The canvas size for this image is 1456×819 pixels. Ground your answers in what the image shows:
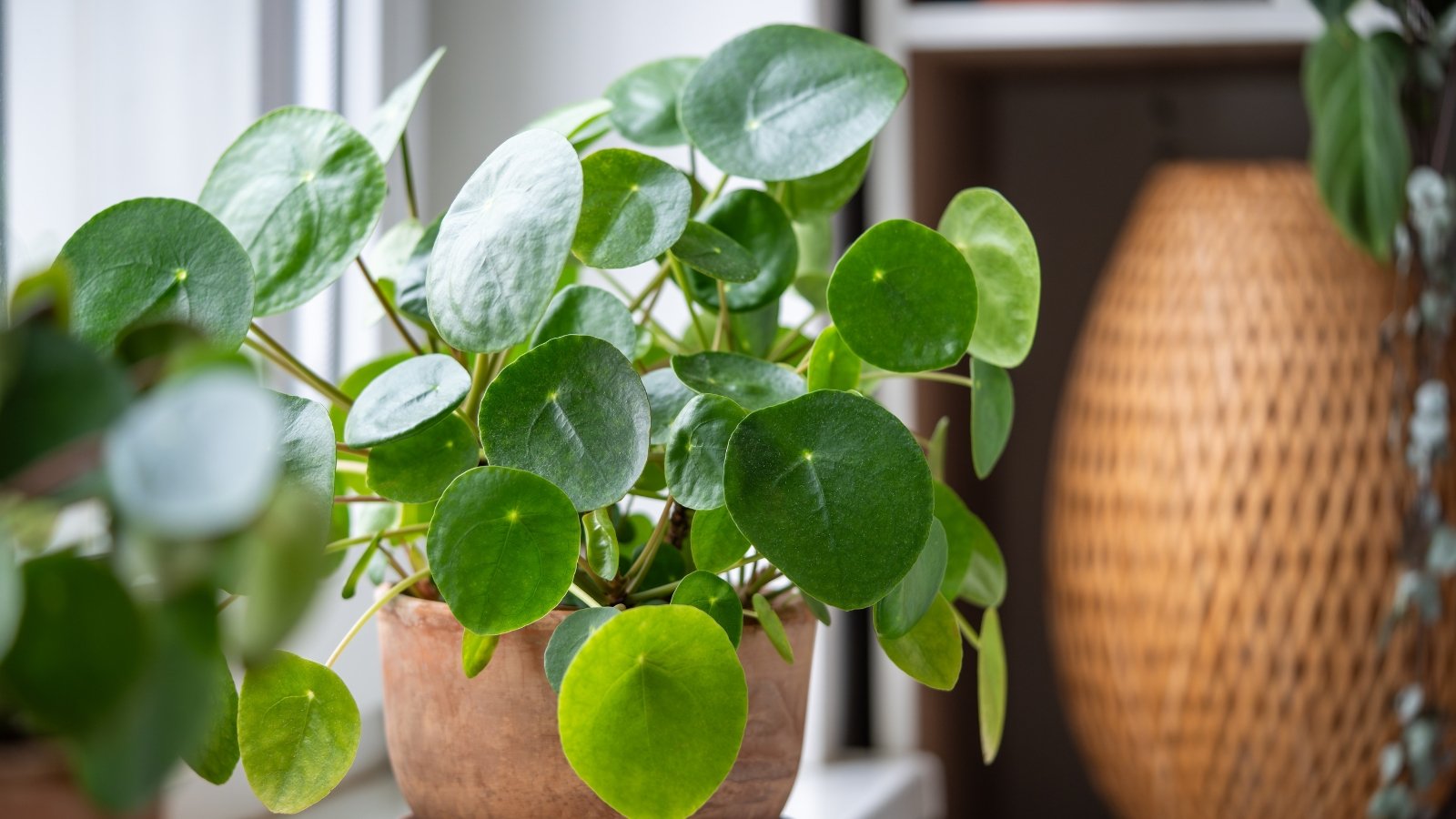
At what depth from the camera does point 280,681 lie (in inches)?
16.8

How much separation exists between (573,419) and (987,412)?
0.19m

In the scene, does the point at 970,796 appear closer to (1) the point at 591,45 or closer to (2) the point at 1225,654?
(2) the point at 1225,654

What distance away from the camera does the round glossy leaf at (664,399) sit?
1.45 feet

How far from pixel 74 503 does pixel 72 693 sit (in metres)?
0.03

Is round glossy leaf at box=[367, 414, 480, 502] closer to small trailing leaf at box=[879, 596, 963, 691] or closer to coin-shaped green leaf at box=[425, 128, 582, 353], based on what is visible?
coin-shaped green leaf at box=[425, 128, 582, 353]

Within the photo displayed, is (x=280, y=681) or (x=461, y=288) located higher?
(x=461, y=288)

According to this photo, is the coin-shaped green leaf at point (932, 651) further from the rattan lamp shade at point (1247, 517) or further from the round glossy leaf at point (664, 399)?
the rattan lamp shade at point (1247, 517)

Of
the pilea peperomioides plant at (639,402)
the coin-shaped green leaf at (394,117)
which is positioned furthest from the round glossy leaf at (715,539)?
the coin-shaped green leaf at (394,117)

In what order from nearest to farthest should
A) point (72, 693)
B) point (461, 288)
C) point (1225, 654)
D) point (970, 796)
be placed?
point (72, 693)
point (461, 288)
point (1225, 654)
point (970, 796)

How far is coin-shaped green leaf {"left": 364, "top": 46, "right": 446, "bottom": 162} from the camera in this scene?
51 cm

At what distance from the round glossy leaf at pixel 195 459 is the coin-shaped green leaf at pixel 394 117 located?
0.32m

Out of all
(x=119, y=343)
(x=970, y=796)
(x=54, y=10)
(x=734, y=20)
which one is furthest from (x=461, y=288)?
(x=970, y=796)

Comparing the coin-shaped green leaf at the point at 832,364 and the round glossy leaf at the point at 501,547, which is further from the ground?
the coin-shaped green leaf at the point at 832,364

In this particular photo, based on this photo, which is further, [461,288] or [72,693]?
[461,288]
